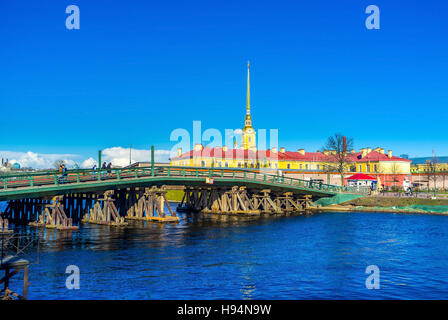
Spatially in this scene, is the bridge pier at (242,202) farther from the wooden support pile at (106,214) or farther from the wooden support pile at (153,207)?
the wooden support pile at (106,214)

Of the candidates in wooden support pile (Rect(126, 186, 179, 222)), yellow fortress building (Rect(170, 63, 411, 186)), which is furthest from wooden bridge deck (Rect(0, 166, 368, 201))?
yellow fortress building (Rect(170, 63, 411, 186))

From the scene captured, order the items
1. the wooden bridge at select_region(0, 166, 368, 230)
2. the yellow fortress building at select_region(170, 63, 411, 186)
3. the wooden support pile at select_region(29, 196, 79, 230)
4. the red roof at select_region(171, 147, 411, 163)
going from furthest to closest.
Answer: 1. the red roof at select_region(171, 147, 411, 163)
2. the yellow fortress building at select_region(170, 63, 411, 186)
3. the wooden support pile at select_region(29, 196, 79, 230)
4. the wooden bridge at select_region(0, 166, 368, 230)

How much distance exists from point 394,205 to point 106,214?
133 ft

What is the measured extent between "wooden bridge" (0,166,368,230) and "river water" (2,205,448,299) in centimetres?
296

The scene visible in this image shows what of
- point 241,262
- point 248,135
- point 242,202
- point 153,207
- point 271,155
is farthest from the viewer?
point 248,135

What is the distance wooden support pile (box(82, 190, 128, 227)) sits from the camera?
44.2 m

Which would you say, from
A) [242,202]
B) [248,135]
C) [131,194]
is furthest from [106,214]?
[248,135]

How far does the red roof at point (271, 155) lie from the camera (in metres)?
118

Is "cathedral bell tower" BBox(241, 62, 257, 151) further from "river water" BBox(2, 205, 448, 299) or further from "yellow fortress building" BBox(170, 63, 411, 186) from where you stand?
"river water" BBox(2, 205, 448, 299)

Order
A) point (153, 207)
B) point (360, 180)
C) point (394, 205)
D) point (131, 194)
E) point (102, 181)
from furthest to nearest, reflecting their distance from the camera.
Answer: point (360, 180) < point (394, 205) < point (131, 194) < point (153, 207) < point (102, 181)

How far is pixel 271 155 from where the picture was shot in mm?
121938

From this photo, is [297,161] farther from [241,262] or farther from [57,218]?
[241,262]
